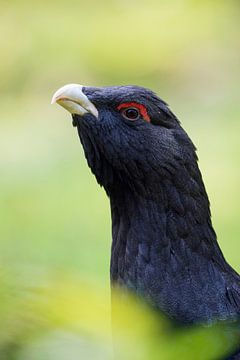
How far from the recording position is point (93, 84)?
1461cm

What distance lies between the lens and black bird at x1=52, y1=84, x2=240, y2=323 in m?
4.44

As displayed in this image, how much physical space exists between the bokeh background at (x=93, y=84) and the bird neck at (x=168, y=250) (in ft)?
2.76

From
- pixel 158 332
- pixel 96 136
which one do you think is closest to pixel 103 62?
pixel 96 136

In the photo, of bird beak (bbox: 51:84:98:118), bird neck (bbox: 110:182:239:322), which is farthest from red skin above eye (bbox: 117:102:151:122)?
bird neck (bbox: 110:182:239:322)

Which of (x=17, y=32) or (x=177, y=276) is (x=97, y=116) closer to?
(x=177, y=276)

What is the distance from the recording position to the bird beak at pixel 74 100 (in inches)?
177

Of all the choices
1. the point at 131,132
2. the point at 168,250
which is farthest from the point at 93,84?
the point at 168,250

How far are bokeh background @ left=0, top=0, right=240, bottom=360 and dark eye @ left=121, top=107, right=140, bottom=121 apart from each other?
3.39 feet

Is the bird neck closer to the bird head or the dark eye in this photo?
the bird head

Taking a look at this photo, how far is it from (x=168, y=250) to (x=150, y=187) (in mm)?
296

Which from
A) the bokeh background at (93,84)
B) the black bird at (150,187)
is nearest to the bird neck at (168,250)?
the black bird at (150,187)

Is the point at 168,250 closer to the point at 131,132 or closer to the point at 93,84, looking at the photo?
the point at 131,132

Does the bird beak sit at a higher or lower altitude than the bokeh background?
lower

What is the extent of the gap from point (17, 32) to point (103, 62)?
2586 mm
